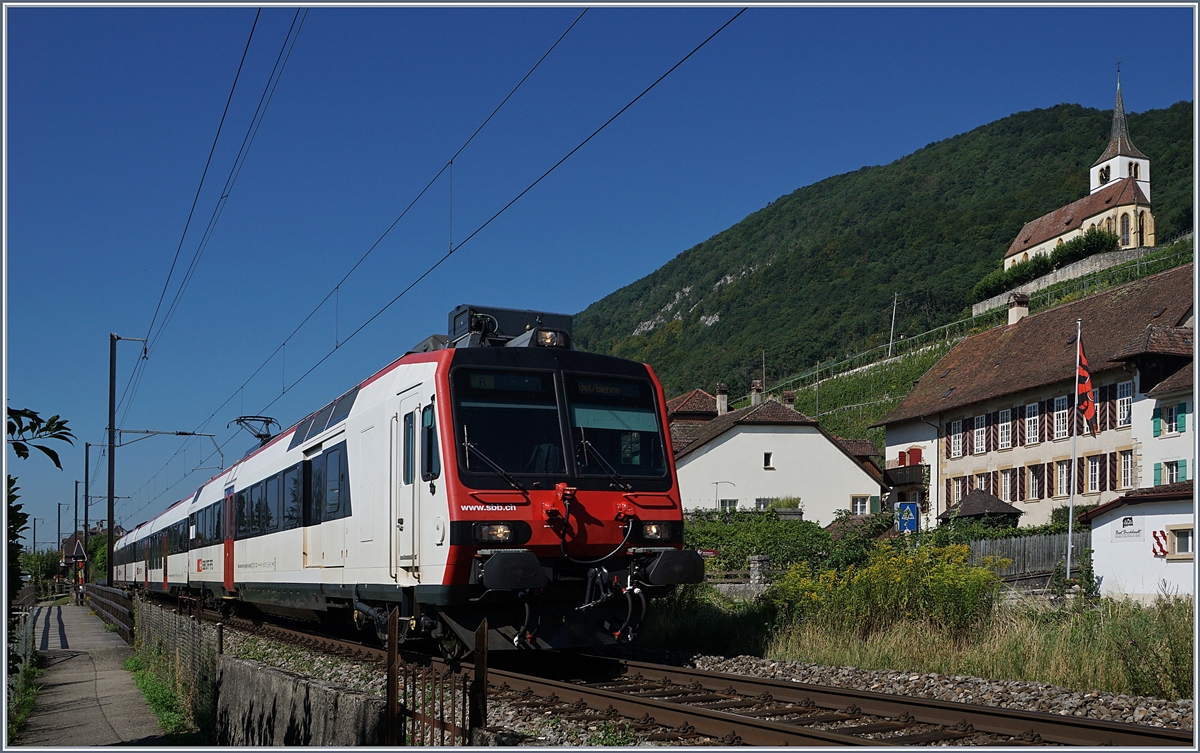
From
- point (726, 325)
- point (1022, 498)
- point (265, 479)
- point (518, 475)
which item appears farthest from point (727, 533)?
point (726, 325)

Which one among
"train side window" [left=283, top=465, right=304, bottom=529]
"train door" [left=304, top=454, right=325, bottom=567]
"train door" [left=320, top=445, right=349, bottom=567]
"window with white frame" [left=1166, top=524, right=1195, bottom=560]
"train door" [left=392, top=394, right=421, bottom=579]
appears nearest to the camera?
"train door" [left=392, top=394, right=421, bottom=579]

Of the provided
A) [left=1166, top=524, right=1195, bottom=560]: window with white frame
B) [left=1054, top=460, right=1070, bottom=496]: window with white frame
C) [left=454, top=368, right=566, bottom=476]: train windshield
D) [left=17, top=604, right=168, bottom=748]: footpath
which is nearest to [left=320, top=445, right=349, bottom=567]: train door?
[left=17, top=604, right=168, bottom=748]: footpath

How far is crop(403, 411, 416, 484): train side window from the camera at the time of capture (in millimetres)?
12055

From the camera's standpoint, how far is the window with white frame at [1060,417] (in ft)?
147

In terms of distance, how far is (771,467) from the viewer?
56.7 m

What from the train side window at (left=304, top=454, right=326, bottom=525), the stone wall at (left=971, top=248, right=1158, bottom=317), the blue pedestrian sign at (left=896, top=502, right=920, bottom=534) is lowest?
the blue pedestrian sign at (left=896, top=502, right=920, bottom=534)

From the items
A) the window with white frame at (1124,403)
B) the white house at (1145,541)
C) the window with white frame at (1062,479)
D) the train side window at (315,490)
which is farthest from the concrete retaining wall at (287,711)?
the window with white frame at (1062,479)

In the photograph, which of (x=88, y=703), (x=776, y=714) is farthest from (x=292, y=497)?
(x=776, y=714)

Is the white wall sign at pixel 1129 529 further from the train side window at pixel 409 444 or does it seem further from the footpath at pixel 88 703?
the footpath at pixel 88 703

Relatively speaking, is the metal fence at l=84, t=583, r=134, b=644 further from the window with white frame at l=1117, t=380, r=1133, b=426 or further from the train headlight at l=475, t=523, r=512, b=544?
the window with white frame at l=1117, t=380, r=1133, b=426

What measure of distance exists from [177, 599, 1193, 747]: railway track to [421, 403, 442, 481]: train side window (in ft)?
6.72

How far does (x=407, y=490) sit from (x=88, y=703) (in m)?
6.29

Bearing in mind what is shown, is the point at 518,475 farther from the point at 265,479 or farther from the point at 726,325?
the point at 726,325

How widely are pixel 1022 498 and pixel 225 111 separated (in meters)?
39.0
